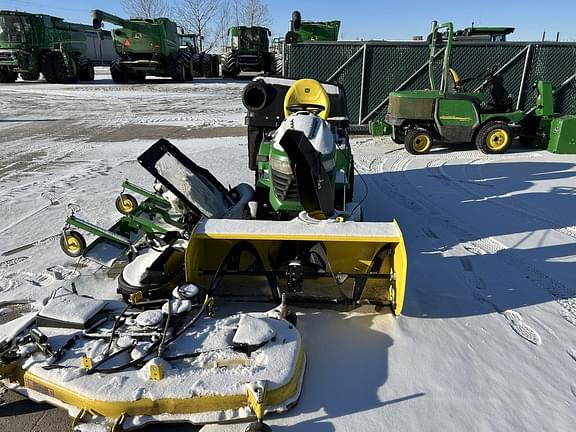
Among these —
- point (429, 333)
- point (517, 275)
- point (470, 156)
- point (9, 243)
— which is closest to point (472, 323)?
point (429, 333)

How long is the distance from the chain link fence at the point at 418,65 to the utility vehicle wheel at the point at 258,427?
31.0 feet

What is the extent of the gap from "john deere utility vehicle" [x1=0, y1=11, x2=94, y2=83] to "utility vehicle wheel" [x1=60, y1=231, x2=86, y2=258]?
20.3 m

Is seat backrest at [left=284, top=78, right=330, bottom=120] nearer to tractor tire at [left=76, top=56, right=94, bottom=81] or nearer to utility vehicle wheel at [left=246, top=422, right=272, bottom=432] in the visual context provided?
utility vehicle wheel at [left=246, top=422, right=272, bottom=432]

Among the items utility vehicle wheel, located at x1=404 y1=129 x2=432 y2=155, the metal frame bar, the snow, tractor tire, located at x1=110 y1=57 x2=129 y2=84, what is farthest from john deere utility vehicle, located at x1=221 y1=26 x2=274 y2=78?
the snow

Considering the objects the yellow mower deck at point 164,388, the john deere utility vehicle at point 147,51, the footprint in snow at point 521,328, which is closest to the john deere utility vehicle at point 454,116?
the footprint in snow at point 521,328

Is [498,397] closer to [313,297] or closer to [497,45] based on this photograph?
[313,297]

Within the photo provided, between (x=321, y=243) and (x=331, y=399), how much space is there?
4.01ft

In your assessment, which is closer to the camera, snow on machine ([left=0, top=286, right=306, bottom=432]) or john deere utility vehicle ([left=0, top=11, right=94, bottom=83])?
snow on machine ([left=0, top=286, right=306, bottom=432])

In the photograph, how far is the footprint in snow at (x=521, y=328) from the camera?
3229 millimetres

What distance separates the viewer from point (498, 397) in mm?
2674

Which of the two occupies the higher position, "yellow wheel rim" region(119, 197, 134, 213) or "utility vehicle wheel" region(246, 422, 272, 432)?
"yellow wheel rim" region(119, 197, 134, 213)

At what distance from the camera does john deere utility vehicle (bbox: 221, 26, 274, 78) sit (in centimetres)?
2327

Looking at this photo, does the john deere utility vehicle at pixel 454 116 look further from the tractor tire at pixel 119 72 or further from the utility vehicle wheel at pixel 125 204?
the tractor tire at pixel 119 72

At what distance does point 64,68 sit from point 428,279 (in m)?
22.3
